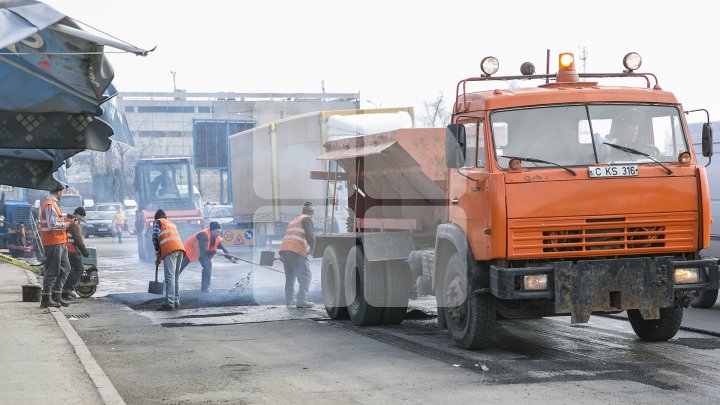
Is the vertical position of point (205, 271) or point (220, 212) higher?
point (220, 212)

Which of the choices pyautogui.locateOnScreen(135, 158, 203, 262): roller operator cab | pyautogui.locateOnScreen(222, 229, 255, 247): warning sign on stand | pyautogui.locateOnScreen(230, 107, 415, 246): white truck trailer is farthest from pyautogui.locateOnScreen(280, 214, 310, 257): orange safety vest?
pyautogui.locateOnScreen(135, 158, 203, 262): roller operator cab

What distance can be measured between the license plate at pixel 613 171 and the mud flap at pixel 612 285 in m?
0.81

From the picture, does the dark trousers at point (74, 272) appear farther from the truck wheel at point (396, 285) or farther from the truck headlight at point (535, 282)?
the truck headlight at point (535, 282)

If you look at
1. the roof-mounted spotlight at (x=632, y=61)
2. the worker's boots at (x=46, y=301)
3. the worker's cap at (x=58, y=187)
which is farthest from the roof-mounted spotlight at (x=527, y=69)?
the worker's boots at (x=46, y=301)

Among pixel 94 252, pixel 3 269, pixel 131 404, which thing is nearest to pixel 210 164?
pixel 3 269

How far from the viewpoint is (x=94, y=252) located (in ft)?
59.7

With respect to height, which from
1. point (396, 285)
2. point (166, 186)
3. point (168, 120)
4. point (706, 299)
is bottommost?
point (706, 299)

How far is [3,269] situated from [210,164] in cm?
1112

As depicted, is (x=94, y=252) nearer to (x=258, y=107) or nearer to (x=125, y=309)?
(x=125, y=309)

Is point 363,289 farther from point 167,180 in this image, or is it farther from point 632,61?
point 167,180

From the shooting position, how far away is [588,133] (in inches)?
391

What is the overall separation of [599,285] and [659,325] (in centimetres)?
157

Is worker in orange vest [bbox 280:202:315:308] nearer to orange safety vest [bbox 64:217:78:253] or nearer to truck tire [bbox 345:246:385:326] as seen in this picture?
truck tire [bbox 345:246:385:326]

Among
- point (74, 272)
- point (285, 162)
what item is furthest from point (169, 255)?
point (285, 162)
